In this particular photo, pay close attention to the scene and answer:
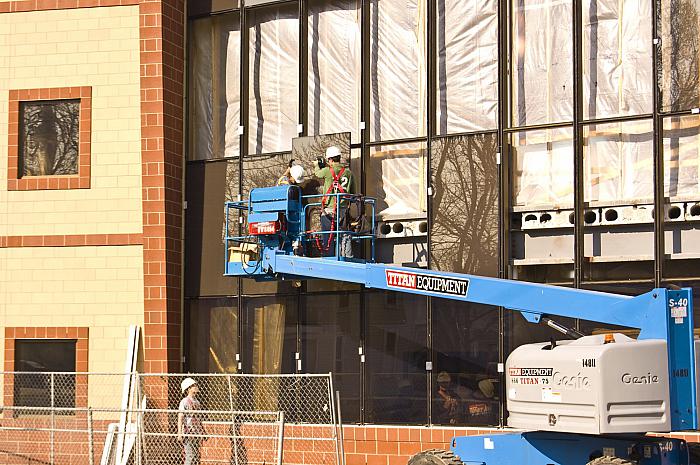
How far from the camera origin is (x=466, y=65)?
18484 millimetres

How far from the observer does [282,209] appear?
59.3 ft

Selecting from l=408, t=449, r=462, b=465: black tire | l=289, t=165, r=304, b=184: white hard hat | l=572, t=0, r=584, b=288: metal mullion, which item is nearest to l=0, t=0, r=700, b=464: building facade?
l=572, t=0, r=584, b=288: metal mullion

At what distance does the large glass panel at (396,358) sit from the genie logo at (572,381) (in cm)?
575

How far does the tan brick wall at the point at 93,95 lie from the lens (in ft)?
68.1

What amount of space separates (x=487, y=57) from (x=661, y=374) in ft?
25.2

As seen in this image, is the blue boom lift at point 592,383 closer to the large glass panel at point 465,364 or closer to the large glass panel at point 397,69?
the large glass panel at point 465,364

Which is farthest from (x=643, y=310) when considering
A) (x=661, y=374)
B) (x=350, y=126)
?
(x=350, y=126)

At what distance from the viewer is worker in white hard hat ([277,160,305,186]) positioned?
18.4 meters

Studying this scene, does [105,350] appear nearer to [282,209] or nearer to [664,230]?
[282,209]

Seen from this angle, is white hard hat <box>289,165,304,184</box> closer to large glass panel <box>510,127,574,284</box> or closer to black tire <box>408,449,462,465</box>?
large glass panel <box>510,127,574,284</box>

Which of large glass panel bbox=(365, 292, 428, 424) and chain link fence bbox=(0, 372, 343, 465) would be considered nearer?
large glass panel bbox=(365, 292, 428, 424)

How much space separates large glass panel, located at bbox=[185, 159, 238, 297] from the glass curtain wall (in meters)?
0.04

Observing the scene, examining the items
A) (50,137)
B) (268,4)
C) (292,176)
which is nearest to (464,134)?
(292,176)

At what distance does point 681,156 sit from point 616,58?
191 centimetres
